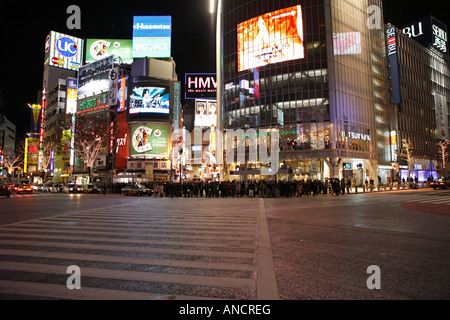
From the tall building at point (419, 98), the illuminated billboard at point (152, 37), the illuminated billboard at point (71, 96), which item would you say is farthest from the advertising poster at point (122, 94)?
the tall building at point (419, 98)

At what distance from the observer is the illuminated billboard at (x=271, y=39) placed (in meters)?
48.2

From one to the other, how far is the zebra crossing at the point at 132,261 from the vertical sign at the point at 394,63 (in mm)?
60105

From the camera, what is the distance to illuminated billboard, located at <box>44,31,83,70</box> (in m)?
81.0

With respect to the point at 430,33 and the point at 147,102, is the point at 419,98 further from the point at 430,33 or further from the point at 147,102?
the point at 147,102

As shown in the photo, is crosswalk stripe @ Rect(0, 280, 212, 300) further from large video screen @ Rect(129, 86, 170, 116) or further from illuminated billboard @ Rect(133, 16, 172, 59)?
illuminated billboard @ Rect(133, 16, 172, 59)

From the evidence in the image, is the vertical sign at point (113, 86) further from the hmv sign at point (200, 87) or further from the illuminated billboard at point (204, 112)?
the illuminated billboard at point (204, 112)

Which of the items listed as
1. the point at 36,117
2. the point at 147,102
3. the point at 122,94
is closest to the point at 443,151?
the point at 147,102

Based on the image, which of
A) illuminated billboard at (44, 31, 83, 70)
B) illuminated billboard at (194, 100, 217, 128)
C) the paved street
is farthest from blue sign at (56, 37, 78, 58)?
the paved street

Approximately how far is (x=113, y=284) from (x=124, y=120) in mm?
53391

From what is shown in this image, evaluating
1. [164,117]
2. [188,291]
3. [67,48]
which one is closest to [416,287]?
[188,291]

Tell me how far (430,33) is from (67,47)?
106 m

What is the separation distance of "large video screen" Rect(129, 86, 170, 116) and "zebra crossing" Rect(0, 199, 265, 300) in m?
43.7
